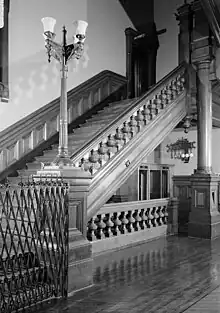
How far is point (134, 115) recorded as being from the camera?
5473mm

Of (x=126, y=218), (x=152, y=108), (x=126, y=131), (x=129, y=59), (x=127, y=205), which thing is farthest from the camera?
(x=129, y=59)

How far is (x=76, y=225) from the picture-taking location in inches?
138

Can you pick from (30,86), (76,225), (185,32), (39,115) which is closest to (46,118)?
(39,115)

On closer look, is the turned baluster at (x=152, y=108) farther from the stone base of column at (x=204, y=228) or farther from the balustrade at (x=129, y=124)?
the stone base of column at (x=204, y=228)

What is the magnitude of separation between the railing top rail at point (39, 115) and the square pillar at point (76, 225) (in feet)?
8.76

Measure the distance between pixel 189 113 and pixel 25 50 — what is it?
10.7 ft

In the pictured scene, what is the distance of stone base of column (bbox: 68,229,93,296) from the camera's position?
10.9 feet

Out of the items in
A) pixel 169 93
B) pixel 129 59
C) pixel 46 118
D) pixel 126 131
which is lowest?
pixel 126 131

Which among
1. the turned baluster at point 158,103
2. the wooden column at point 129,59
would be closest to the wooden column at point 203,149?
the turned baluster at point 158,103

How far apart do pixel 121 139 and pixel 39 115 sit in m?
2.00

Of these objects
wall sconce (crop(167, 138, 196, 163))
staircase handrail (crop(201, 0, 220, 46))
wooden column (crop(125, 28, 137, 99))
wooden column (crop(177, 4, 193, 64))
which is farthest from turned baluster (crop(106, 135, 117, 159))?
wall sconce (crop(167, 138, 196, 163))

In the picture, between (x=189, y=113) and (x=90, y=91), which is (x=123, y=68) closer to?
(x=90, y=91)

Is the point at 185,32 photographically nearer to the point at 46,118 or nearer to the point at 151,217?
the point at 46,118

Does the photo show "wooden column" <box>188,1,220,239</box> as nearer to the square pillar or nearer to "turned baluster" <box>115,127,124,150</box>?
"turned baluster" <box>115,127,124,150</box>
